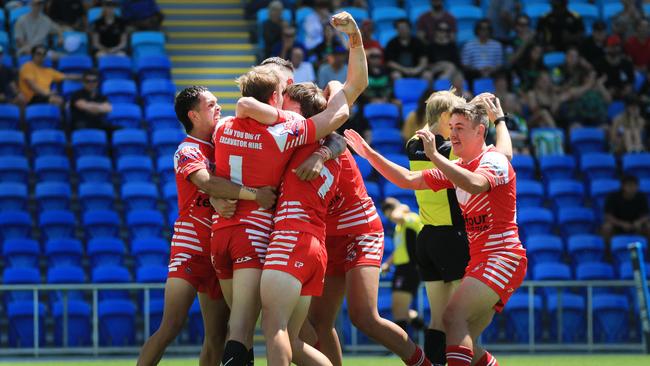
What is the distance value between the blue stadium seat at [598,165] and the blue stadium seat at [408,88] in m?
2.36

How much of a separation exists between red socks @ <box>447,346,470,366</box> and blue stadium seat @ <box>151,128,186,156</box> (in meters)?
8.71

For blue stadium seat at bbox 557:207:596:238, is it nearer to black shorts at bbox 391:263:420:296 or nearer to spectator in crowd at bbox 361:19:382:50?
black shorts at bbox 391:263:420:296

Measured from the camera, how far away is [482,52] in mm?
17250

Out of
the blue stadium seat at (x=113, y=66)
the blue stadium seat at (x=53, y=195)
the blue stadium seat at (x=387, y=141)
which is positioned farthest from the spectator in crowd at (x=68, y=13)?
the blue stadium seat at (x=387, y=141)

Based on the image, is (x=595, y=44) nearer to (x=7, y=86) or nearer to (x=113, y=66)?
(x=113, y=66)

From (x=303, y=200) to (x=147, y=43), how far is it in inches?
422

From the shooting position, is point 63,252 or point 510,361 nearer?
point 510,361

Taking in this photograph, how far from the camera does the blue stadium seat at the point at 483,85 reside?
54.5ft

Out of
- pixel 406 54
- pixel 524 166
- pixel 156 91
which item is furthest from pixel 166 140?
pixel 524 166

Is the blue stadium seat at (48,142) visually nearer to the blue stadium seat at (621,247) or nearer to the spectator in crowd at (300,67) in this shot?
the spectator in crowd at (300,67)

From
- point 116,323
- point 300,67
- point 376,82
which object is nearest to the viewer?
point 116,323

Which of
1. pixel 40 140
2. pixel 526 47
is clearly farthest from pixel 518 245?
pixel 526 47

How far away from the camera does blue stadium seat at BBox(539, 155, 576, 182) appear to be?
Answer: 15719 millimetres

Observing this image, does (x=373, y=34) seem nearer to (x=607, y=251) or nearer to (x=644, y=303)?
(x=607, y=251)
